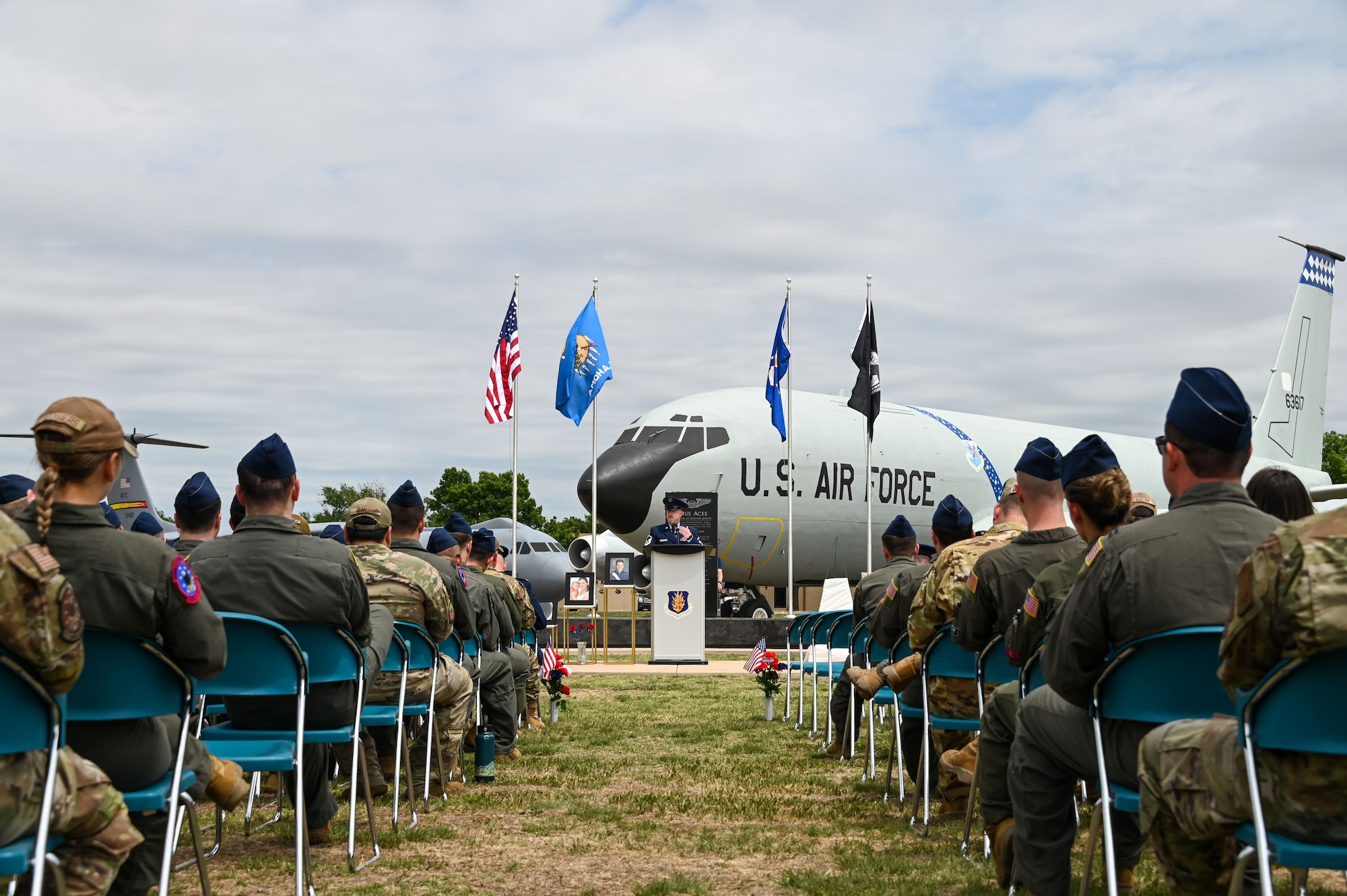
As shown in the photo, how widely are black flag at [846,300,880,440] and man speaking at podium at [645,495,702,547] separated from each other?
10.4 feet

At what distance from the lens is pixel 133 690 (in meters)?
3.39

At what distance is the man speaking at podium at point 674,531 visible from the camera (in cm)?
1814

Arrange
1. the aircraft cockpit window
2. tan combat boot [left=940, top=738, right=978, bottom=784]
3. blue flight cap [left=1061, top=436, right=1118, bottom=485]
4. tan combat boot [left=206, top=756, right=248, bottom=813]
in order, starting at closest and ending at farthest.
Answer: tan combat boot [left=206, top=756, right=248, bottom=813]
blue flight cap [left=1061, top=436, right=1118, bottom=485]
tan combat boot [left=940, top=738, right=978, bottom=784]
the aircraft cockpit window

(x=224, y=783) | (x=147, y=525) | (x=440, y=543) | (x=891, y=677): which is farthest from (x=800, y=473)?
(x=224, y=783)

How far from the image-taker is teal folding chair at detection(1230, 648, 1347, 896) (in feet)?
8.55

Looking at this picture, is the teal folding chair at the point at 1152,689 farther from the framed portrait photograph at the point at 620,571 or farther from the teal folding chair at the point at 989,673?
the framed portrait photograph at the point at 620,571

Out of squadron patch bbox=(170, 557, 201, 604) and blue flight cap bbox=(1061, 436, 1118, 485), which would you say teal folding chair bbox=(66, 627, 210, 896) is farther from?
blue flight cap bbox=(1061, 436, 1118, 485)

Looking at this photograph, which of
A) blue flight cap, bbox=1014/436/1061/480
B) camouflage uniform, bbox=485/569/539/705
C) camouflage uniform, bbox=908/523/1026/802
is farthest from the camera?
camouflage uniform, bbox=485/569/539/705

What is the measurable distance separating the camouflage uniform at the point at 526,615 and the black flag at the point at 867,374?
30.8ft

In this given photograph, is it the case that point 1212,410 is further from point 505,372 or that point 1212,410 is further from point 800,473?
point 800,473

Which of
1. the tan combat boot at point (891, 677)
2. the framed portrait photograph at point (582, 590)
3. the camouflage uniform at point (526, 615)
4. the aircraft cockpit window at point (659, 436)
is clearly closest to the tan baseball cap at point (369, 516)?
the camouflage uniform at point (526, 615)

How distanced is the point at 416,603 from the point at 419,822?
1.13 meters

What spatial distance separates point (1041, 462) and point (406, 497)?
3973mm

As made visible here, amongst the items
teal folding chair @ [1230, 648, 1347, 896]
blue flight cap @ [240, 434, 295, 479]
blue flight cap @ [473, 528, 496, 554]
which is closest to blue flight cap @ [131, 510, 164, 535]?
blue flight cap @ [473, 528, 496, 554]
